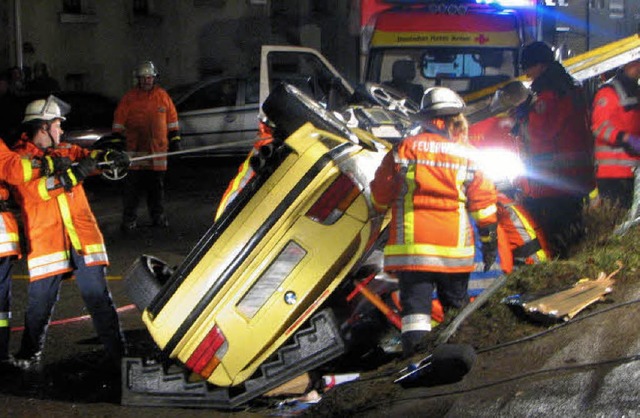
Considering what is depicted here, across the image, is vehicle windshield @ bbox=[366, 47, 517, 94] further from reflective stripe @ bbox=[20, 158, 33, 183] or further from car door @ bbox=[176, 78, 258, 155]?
reflective stripe @ bbox=[20, 158, 33, 183]

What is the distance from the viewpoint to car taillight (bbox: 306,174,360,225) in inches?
213

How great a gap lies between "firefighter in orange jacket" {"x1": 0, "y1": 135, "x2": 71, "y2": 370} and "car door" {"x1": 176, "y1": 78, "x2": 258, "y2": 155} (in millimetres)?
→ 10635

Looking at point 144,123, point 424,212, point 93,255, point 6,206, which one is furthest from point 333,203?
point 144,123

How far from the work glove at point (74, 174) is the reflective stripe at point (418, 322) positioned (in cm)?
210

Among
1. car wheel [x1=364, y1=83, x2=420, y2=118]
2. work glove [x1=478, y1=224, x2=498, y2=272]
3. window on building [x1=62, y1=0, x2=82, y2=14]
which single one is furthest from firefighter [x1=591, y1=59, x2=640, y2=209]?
window on building [x1=62, y1=0, x2=82, y2=14]

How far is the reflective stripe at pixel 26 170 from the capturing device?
6.23 metres

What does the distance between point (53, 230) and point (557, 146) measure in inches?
127

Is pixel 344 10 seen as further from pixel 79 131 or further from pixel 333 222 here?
pixel 333 222

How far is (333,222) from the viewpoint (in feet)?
17.8

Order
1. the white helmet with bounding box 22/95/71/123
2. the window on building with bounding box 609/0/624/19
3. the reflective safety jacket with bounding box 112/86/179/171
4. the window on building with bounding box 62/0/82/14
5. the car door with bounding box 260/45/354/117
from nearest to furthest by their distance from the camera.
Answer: the white helmet with bounding box 22/95/71/123
the car door with bounding box 260/45/354/117
the reflective safety jacket with bounding box 112/86/179/171
the window on building with bounding box 609/0/624/19
the window on building with bounding box 62/0/82/14

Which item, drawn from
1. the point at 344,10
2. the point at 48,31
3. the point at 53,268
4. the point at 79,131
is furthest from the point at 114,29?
the point at 53,268

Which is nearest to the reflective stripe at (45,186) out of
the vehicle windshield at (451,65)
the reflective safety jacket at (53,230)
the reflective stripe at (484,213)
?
the reflective safety jacket at (53,230)

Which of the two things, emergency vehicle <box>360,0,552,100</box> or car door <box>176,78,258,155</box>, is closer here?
emergency vehicle <box>360,0,552,100</box>

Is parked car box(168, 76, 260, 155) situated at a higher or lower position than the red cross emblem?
lower
